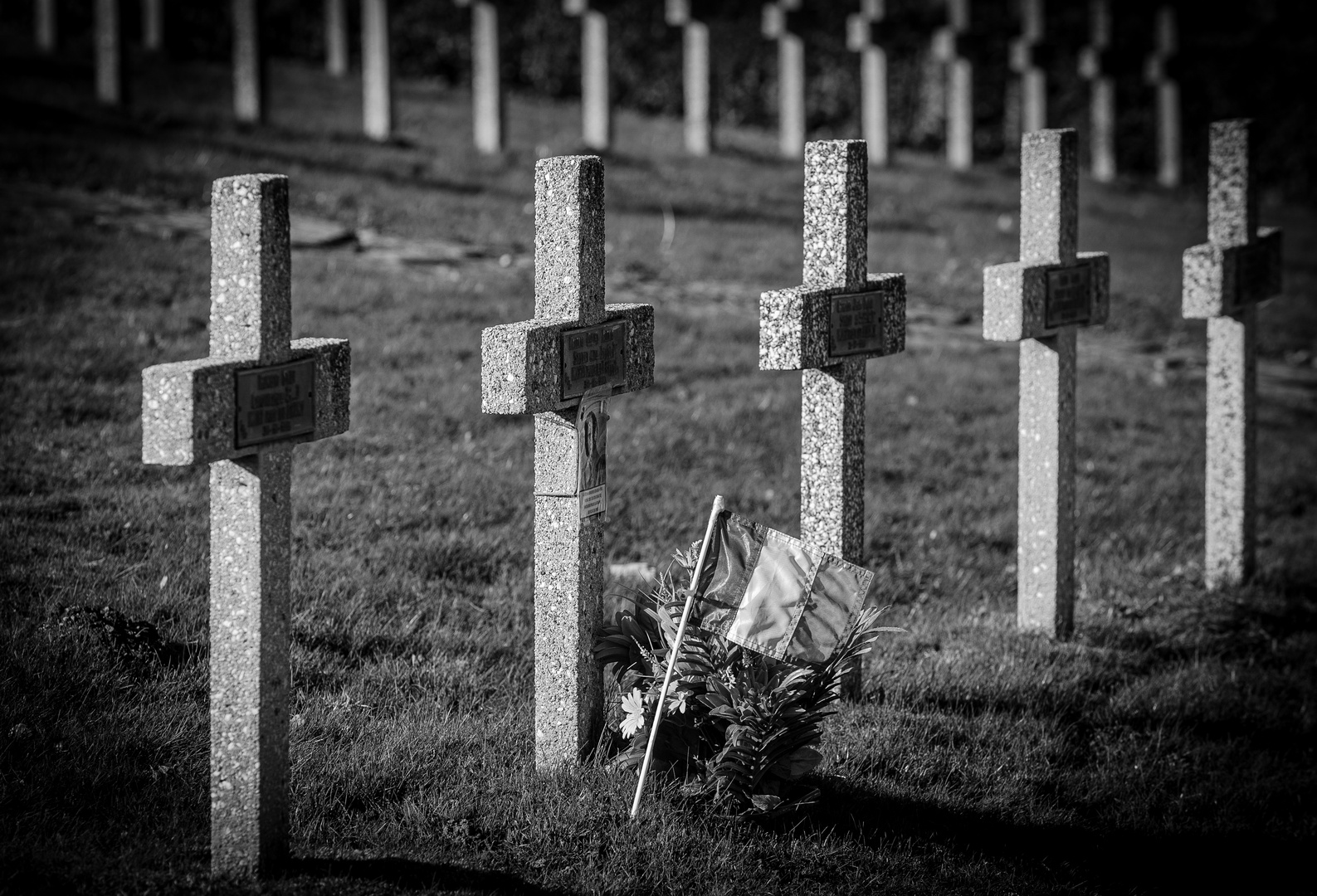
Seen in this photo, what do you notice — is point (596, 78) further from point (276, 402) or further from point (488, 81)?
point (276, 402)

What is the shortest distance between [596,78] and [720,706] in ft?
49.0

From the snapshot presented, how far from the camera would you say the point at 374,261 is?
12.0 m

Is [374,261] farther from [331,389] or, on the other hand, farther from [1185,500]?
[331,389]

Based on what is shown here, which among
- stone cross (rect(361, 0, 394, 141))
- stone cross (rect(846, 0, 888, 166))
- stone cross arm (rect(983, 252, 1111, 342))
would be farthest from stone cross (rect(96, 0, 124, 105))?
stone cross arm (rect(983, 252, 1111, 342))

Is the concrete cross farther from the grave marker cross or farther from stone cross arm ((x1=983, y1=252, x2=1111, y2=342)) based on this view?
the grave marker cross

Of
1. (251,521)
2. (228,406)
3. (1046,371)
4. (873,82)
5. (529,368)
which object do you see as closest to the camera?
(228,406)

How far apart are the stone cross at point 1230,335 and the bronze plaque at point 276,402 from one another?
5.91 meters

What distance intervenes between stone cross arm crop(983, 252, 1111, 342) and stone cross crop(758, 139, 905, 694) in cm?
126

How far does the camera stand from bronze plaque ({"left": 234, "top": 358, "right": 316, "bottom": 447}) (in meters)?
4.25

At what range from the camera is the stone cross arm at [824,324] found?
19.1 ft

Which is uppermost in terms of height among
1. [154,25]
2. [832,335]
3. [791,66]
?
[154,25]

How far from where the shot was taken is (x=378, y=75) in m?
18.4

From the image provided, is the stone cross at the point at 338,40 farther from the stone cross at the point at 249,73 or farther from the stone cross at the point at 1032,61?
the stone cross at the point at 1032,61

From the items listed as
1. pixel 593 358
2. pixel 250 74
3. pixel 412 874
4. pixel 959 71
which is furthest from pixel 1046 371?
pixel 959 71
